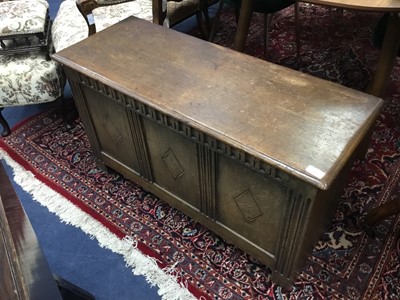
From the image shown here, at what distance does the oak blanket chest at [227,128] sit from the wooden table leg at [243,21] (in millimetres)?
556

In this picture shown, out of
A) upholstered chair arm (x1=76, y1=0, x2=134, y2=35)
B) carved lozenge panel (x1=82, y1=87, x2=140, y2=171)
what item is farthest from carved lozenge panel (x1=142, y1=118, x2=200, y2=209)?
upholstered chair arm (x1=76, y1=0, x2=134, y2=35)

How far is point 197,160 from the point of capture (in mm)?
1098

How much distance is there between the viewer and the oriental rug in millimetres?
1239

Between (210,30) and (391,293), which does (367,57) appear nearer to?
(210,30)

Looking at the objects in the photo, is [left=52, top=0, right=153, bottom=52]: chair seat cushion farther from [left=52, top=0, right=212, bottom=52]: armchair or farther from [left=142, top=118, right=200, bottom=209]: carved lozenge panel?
[left=142, top=118, right=200, bottom=209]: carved lozenge panel

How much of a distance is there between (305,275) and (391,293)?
0.29 m

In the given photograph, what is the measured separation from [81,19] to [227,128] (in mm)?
1283

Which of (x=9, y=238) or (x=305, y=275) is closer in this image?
(x=9, y=238)

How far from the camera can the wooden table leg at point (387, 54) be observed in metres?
1.32

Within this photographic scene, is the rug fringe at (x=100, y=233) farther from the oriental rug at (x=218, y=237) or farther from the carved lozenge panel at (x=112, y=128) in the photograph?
the carved lozenge panel at (x=112, y=128)

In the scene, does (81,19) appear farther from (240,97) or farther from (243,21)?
(240,97)

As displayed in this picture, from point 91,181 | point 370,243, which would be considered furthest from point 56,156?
point 370,243

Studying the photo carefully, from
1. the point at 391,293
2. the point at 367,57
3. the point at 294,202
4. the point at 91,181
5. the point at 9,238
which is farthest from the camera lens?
the point at 367,57

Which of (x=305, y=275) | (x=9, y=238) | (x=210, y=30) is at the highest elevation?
(x=9, y=238)
